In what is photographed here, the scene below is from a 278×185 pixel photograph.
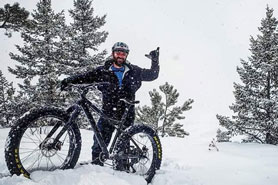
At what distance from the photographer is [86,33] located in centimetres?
1803

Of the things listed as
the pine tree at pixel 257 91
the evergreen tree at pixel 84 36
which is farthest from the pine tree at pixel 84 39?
A: the pine tree at pixel 257 91

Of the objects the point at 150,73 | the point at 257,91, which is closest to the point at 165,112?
the point at 257,91

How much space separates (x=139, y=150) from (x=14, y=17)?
535 inches

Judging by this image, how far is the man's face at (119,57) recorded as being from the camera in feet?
13.8

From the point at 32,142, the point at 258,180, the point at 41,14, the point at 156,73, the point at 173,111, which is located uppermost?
the point at 41,14

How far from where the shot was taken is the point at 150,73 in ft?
14.7

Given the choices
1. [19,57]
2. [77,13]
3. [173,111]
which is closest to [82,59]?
[77,13]

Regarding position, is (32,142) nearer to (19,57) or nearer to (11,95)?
(19,57)

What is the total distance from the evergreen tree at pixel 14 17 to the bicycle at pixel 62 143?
12.9 meters

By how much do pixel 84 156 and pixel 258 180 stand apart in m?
3.12

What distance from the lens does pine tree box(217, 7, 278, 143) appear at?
50.9 feet

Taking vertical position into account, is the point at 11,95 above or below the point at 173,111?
above

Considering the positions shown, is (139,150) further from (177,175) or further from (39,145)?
(39,145)

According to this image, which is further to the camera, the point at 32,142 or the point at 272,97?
the point at 272,97
